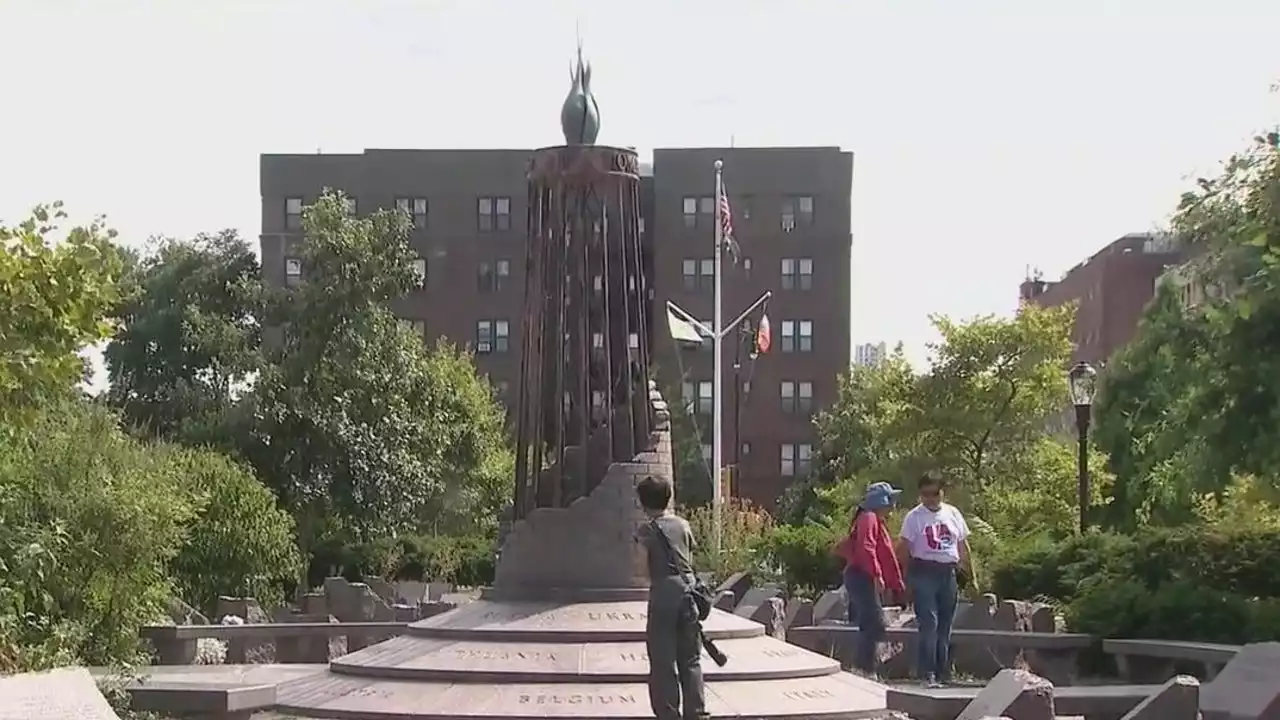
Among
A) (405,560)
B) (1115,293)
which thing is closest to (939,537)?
(405,560)

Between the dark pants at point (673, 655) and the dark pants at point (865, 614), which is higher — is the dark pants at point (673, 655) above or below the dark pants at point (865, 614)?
above

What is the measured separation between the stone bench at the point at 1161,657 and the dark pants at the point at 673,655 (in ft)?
29.2

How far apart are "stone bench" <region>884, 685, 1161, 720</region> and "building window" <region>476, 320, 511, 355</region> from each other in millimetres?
65451

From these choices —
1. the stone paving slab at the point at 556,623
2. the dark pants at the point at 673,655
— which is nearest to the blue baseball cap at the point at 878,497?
the stone paving slab at the point at 556,623

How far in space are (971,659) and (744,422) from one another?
2484 inches

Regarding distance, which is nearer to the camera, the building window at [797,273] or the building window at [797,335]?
the building window at [797,273]

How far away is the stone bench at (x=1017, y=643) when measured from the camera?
2148cm

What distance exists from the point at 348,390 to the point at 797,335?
3566 cm

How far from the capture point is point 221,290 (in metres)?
62.6

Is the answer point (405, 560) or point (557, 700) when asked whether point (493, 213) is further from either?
point (557, 700)

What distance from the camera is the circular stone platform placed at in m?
14.9

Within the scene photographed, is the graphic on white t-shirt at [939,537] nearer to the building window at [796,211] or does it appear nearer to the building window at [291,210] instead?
the building window at [796,211]

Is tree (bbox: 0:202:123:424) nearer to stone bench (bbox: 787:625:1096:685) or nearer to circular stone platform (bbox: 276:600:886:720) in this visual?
circular stone platform (bbox: 276:600:886:720)

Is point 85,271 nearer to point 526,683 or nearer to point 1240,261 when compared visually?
point 526,683
